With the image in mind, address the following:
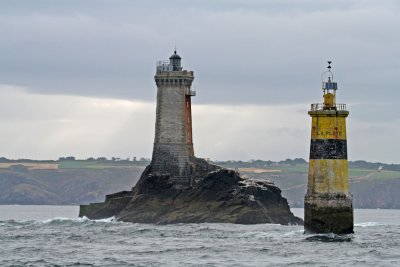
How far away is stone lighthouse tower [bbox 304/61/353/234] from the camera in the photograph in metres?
64.0

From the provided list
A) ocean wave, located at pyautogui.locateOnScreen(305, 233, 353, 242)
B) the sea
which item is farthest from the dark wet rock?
ocean wave, located at pyautogui.locateOnScreen(305, 233, 353, 242)

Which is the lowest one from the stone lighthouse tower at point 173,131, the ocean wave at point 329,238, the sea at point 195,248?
the sea at point 195,248

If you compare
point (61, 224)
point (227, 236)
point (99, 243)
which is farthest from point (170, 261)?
point (61, 224)

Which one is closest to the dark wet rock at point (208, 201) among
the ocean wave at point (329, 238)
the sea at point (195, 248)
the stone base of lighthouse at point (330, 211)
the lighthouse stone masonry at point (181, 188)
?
the lighthouse stone masonry at point (181, 188)

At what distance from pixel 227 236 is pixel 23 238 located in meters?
13.0

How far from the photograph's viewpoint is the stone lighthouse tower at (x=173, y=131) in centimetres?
10412

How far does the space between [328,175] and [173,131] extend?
4139 centimetres

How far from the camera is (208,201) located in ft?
323

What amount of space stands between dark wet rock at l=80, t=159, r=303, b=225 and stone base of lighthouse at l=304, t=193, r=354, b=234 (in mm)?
29981

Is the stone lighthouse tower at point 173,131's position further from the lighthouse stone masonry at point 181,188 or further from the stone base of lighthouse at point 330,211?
the stone base of lighthouse at point 330,211

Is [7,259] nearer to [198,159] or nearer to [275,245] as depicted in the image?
[275,245]

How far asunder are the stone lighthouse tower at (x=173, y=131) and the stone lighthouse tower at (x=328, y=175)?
39.9m

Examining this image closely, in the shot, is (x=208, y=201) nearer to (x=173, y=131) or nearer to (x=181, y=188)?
(x=181, y=188)

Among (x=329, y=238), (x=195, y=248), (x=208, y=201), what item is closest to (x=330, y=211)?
(x=329, y=238)
